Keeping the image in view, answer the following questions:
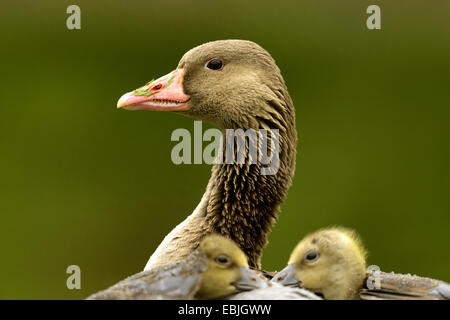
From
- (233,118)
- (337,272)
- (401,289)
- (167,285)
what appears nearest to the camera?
(167,285)

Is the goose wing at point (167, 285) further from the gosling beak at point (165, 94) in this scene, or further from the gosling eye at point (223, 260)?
the gosling beak at point (165, 94)

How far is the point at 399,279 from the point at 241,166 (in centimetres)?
87

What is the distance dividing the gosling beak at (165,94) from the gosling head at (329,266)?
3.78 feet

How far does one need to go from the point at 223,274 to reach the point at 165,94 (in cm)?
134

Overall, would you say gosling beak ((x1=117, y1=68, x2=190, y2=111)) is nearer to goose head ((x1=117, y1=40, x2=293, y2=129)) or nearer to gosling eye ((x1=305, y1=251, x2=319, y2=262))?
goose head ((x1=117, y1=40, x2=293, y2=129))

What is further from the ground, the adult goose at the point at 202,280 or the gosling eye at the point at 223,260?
the gosling eye at the point at 223,260

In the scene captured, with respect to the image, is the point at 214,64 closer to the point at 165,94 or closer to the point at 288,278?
the point at 165,94

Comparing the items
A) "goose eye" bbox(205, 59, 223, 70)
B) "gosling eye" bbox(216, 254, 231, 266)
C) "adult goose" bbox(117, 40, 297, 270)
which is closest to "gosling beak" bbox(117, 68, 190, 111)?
"adult goose" bbox(117, 40, 297, 270)

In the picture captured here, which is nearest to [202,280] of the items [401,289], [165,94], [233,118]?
[401,289]

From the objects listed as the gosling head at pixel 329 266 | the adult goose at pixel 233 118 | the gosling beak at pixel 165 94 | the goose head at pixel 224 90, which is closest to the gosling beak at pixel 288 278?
the gosling head at pixel 329 266

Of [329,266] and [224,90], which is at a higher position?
[224,90]

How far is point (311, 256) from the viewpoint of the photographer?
2156 millimetres

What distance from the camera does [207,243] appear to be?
199 cm

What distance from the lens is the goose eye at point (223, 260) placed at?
6.46ft
